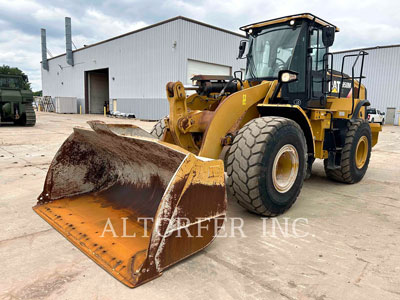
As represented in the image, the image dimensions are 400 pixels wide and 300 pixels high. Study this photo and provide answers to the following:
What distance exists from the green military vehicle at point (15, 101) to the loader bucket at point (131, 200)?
12942 mm

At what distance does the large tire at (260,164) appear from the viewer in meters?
3.10

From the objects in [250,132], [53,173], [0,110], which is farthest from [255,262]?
[0,110]

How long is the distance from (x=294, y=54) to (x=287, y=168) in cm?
168

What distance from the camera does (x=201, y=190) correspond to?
96.0 inches

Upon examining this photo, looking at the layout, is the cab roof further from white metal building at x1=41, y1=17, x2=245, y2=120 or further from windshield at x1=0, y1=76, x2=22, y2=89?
white metal building at x1=41, y1=17, x2=245, y2=120

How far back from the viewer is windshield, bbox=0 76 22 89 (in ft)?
48.9

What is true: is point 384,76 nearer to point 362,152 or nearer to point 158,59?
point 158,59

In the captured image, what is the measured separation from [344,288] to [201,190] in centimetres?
127

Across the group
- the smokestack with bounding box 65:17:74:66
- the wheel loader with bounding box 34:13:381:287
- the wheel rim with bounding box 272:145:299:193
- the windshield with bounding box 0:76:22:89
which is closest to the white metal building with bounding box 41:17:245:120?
the smokestack with bounding box 65:17:74:66

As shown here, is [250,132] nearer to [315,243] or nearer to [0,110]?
[315,243]

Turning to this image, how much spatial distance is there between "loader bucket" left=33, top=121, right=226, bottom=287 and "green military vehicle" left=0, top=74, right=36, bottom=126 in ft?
42.5

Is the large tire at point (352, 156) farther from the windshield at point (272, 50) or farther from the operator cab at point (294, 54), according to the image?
the windshield at point (272, 50)

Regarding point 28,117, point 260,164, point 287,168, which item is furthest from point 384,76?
point 260,164

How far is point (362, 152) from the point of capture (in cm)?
565
